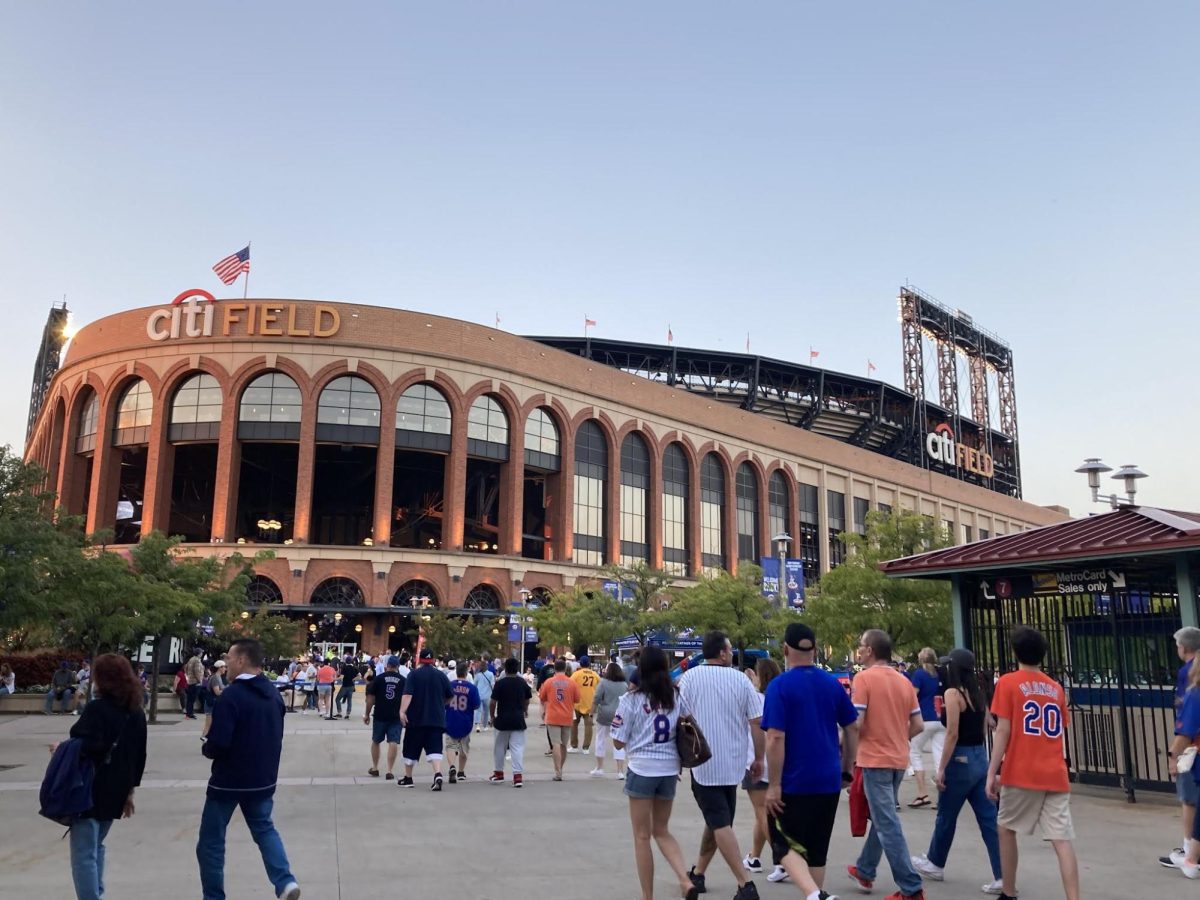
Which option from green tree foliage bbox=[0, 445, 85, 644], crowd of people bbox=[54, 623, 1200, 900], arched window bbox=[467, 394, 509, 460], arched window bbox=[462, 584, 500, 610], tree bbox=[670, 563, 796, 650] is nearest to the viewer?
crowd of people bbox=[54, 623, 1200, 900]

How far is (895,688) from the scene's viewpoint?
7.57 metres

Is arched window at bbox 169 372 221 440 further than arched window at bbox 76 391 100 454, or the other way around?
arched window at bbox 76 391 100 454

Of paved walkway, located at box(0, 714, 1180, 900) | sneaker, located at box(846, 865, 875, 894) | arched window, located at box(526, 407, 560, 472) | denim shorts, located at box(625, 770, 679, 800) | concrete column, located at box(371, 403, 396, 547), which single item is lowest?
paved walkway, located at box(0, 714, 1180, 900)

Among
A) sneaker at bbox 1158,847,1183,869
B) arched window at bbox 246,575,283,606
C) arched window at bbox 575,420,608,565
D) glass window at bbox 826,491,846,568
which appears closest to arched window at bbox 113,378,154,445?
arched window at bbox 246,575,283,606

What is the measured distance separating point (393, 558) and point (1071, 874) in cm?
4279

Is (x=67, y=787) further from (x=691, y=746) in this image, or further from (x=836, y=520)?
(x=836, y=520)

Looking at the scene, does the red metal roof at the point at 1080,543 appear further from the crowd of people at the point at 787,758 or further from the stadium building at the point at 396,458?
the stadium building at the point at 396,458

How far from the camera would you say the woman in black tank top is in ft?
25.2

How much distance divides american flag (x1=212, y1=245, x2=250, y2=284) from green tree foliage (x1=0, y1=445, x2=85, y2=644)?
96.4 feet

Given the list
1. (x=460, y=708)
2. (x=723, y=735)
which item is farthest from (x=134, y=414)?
(x=723, y=735)

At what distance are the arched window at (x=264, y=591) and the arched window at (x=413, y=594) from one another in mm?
5230

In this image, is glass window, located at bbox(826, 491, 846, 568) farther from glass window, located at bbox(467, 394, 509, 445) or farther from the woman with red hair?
the woman with red hair

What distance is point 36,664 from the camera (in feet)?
105

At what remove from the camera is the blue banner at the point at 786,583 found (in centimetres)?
3384
